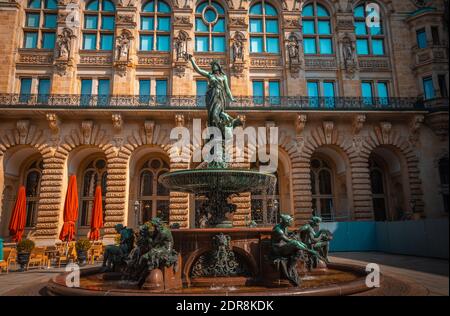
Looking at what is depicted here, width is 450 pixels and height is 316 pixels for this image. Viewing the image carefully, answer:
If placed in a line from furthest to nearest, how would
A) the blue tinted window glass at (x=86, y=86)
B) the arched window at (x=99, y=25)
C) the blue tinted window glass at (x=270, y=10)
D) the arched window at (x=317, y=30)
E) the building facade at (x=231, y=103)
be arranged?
the blue tinted window glass at (x=270, y=10) → the arched window at (x=317, y=30) → the arched window at (x=99, y=25) → the blue tinted window glass at (x=86, y=86) → the building facade at (x=231, y=103)

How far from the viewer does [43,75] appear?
2367 centimetres

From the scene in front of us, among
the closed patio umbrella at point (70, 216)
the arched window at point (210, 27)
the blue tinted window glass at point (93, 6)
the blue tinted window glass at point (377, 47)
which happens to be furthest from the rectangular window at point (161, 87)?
the blue tinted window glass at point (377, 47)

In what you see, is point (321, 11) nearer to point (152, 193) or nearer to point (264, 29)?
point (264, 29)

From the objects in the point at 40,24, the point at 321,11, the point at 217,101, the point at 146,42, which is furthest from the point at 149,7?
the point at 217,101

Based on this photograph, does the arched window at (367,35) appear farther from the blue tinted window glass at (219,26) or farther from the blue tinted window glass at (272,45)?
the blue tinted window glass at (219,26)

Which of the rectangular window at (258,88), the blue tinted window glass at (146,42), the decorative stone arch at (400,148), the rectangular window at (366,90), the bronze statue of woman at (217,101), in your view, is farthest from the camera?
the rectangular window at (366,90)

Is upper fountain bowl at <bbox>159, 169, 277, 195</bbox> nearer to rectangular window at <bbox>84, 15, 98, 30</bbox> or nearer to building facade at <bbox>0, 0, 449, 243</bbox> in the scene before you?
building facade at <bbox>0, 0, 449, 243</bbox>

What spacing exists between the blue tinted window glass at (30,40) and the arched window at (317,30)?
70.3 ft

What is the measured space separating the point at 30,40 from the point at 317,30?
2297cm

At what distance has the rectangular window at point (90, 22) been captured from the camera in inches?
995

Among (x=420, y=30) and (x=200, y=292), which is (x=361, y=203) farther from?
(x=200, y=292)

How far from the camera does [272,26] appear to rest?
26297 mm

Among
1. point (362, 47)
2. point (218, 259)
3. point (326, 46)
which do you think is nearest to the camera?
point (218, 259)
